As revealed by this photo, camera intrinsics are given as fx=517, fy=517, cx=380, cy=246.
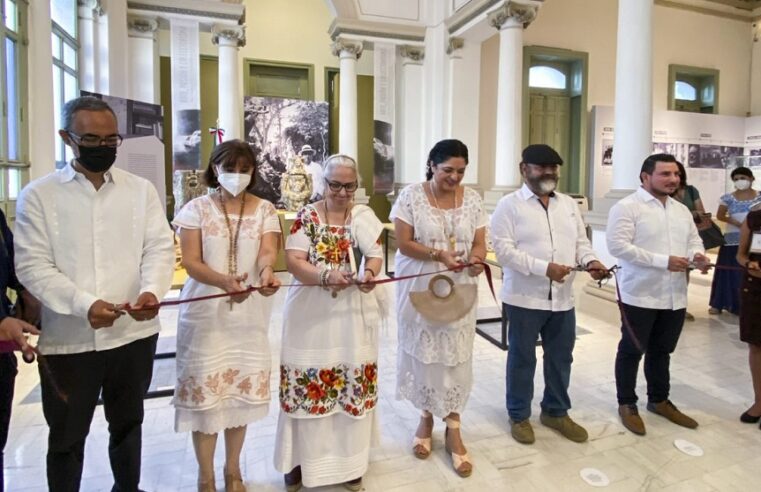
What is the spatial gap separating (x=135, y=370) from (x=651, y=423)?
282 cm

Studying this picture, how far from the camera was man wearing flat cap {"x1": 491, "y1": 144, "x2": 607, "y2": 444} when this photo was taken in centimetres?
267

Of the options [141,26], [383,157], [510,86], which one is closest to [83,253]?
[510,86]

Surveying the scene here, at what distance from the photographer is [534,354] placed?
2834 millimetres

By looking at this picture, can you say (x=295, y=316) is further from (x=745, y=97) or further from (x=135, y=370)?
(x=745, y=97)

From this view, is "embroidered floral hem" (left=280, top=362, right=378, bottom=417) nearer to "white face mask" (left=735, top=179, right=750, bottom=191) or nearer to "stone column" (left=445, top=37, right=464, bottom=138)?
"white face mask" (left=735, top=179, right=750, bottom=191)

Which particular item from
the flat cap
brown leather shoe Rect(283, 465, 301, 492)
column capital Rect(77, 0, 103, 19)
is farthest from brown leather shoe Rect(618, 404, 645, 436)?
column capital Rect(77, 0, 103, 19)

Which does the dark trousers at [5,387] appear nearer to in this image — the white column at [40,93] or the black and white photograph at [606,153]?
the white column at [40,93]

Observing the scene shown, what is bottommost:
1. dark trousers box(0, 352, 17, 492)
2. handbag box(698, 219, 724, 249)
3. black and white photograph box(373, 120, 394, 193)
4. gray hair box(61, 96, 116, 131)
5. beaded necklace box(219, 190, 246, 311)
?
dark trousers box(0, 352, 17, 492)

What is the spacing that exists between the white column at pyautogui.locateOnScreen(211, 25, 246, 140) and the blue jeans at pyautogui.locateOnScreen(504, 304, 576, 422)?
725cm

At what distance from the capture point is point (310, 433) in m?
2.20

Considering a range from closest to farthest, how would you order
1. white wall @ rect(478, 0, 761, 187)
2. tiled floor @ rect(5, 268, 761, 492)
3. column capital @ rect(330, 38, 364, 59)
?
tiled floor @ rect(5, 268, 761, 492), column capital @ rect(330, 38, 364, 59), white wall @ rect(478, 0, 761, 187)

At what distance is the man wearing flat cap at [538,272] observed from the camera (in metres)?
2.67

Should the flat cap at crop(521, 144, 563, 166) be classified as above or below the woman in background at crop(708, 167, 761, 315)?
above

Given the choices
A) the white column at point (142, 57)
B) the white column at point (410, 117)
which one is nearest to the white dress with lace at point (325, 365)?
the white column at point (142, 57)
